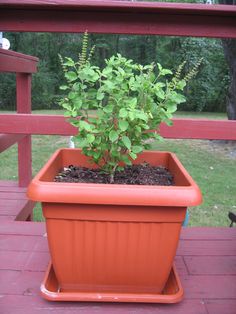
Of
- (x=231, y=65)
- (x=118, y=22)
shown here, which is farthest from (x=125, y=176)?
(x=231, y=65)

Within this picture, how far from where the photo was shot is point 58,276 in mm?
1186

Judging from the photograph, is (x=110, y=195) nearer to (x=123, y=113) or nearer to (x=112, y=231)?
(x=112, y=231)

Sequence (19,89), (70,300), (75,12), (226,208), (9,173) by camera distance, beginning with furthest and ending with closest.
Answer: (9,173), (226,208), (19,89), (75,12), (70,300)

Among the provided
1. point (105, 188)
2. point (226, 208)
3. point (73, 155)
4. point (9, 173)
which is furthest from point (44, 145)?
point (105, 188)

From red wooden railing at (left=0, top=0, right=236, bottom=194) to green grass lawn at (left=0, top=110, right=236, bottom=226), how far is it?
240cm

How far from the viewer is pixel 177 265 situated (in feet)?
4.90

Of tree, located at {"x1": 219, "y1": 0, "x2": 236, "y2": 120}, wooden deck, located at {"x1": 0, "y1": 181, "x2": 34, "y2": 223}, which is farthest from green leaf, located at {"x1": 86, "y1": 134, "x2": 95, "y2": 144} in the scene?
tree, located at {"x1": 219, "y1": 0, "x2": 236, "y2": 120}

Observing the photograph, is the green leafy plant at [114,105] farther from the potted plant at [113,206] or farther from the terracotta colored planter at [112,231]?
the terracotta colored planter at [112,231]

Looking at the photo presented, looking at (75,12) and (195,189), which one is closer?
(195,189)

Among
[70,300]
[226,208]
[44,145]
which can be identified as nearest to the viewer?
[70,300]

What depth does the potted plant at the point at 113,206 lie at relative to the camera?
1.06m

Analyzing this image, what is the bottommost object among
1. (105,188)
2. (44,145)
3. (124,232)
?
(44,145)

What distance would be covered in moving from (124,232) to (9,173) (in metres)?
4.52

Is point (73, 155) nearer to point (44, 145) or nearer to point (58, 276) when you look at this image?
point (58, 276)
